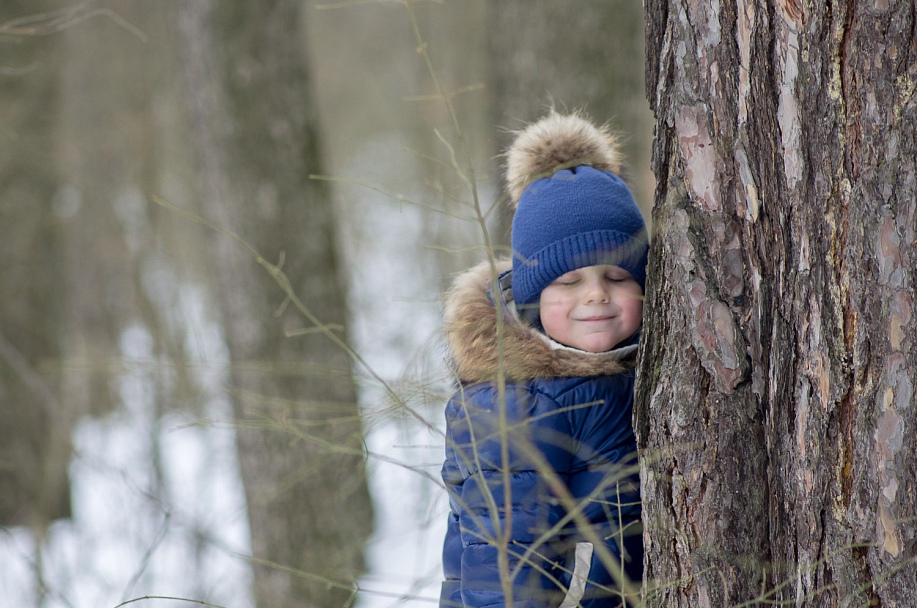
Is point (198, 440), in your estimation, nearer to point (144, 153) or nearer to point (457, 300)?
point (144, 153)

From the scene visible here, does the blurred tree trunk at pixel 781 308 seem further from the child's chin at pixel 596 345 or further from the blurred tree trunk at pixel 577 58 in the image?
the blurred tree trunk at pixel 577 58

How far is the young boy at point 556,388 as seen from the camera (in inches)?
65.5

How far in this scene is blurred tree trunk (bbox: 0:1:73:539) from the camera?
5566mm

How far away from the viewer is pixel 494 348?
189 cm

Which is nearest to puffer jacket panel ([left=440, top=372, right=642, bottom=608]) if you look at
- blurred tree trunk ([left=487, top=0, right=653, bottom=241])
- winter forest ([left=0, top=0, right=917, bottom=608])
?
winter forest ([left=0, top=0, right=917, bottom=608])

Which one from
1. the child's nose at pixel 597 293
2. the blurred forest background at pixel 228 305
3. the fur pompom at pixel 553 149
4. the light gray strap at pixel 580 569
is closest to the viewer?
the light gray strap at pixel 580 569

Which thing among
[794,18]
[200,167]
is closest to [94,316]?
[200,167]

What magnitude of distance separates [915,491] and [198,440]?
20.0 feet

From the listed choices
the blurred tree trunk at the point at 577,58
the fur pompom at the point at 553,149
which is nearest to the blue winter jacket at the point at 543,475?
the fur pompom at the point at 553,149

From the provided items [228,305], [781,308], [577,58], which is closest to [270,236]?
[228,305]

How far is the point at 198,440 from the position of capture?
21.6 feet

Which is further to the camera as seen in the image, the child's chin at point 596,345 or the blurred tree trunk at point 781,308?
the child's chin at point 596,345

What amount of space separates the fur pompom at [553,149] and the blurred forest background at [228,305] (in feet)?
0.71

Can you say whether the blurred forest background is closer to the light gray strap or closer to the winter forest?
the winter forest
